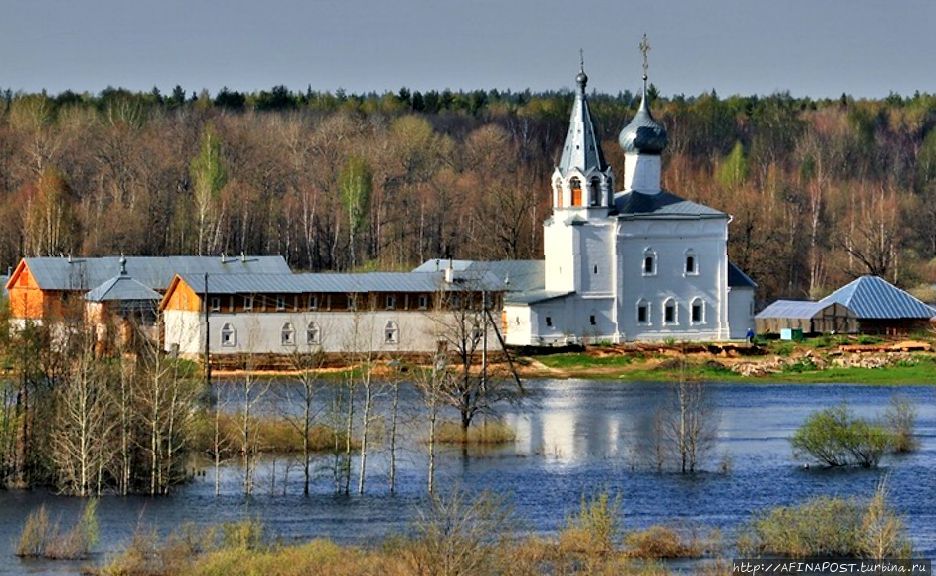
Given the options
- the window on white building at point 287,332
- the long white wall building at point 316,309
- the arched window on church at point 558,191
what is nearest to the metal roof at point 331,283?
the long white wall building at point 316,309

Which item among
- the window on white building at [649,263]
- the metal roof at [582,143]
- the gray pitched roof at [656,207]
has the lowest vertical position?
the window on white building at [649,263]

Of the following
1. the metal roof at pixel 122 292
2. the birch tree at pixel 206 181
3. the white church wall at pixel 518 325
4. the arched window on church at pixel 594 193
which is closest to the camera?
the metal roof at pixel 122 292

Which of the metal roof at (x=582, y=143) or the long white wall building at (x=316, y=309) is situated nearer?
the long white wall building at (x=316, y=309)

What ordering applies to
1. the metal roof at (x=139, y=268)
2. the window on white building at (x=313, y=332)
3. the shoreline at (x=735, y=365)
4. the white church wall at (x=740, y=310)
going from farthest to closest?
the white church wall at (x=740, y=310), the metal roof at (x=139, y=268), the window on white building at (x=313, y=332), the shoreline at (x=735, y=365)

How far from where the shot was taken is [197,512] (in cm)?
2819

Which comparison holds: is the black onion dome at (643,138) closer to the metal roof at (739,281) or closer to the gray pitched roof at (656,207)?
the gray pitched roof at (656,207)

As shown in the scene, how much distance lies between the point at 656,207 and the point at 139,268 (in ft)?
47.0

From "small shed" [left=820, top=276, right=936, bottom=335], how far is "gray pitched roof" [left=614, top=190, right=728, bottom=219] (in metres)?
4.27

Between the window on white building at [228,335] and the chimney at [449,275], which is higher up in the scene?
the chimney at [449,275]

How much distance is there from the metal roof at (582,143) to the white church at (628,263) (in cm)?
3

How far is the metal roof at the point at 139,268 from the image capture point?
5594 centimetres

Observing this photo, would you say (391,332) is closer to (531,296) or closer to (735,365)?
(531,296)

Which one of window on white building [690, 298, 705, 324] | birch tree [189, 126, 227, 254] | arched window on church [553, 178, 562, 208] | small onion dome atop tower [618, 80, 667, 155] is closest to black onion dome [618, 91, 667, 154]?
small onion dome atop tower [618, 80, 667, 155]

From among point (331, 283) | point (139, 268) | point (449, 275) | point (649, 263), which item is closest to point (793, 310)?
point (649, 263)
